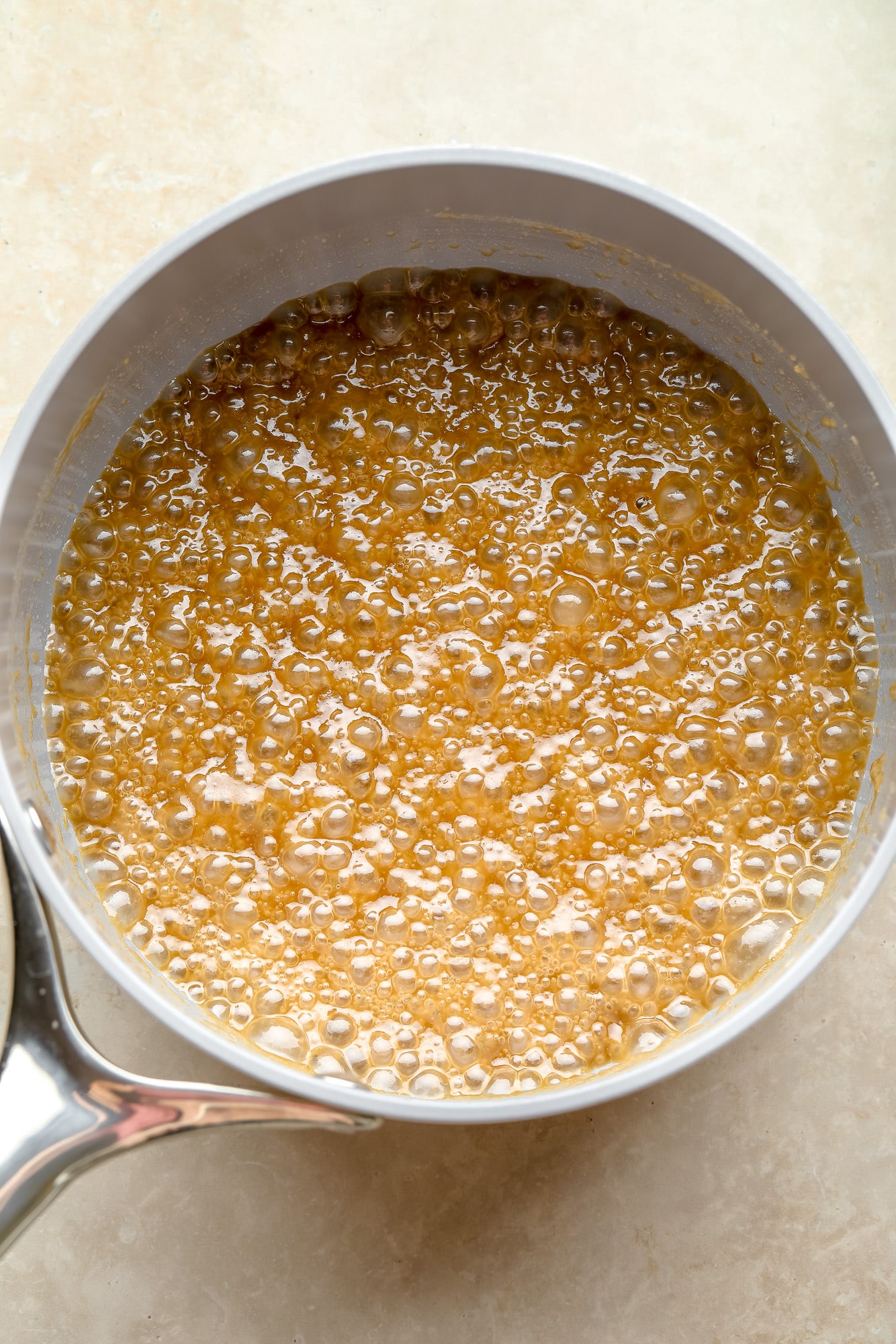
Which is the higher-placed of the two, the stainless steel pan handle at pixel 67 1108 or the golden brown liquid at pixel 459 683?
the golden brown liquid at pixel 459 683

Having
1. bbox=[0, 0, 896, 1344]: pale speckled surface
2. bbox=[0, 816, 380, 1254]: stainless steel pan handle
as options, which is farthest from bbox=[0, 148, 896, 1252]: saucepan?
bbox=[0, 0, 896, 1344]: pale speckled surface

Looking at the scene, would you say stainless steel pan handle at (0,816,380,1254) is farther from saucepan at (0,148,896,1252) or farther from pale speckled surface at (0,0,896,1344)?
pale speckled surface at (0,0,896,1344)

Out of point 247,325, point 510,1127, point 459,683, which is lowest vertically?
point 510,1127

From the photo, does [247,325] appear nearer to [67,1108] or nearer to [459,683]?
[459,683]

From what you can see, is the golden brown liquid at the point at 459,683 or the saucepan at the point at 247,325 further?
the golden brown liquid at the point at 459,683

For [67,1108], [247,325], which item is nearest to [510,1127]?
[67,1108]

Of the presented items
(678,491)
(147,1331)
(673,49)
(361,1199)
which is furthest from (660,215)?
(147,1331)

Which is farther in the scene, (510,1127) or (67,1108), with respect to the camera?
(510,1127)

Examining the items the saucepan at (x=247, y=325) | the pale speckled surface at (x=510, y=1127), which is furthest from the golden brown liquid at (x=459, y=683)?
the pale speckled surface at (x=510, y=1127)

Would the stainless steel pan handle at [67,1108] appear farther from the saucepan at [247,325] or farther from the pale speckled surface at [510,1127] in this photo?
the pale speckled surface at [510,1127]
